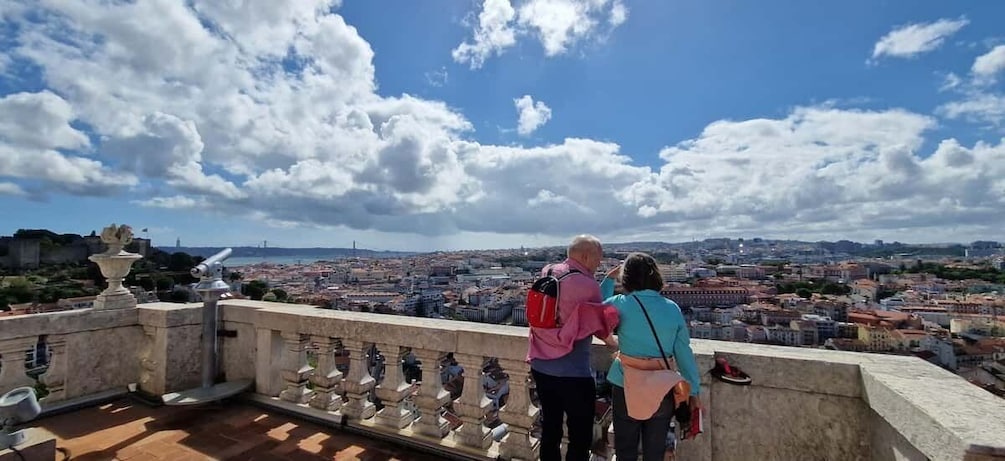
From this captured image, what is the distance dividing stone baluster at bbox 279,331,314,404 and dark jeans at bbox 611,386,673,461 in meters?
2.89

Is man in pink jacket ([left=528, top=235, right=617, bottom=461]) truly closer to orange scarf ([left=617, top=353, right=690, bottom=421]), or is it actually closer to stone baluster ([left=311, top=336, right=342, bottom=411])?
orange scarf ([left=617, top=353, right=690, bottom=421])

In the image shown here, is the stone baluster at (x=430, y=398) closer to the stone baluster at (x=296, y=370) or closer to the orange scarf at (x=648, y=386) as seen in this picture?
the stone baluster at (x=296, y=370)

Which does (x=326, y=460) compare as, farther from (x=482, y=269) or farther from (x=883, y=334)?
(x=482, y=269)

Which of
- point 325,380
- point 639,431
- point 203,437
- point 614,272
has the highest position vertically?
point 614,272

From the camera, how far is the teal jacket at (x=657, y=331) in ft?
6.66

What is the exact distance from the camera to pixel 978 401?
159cm

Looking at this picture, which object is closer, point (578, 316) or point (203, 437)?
point (578, 316)

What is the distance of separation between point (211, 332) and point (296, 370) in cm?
111

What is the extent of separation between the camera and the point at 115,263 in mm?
4406

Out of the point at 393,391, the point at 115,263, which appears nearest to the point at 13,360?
the point at 115,263

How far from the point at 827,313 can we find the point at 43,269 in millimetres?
86820

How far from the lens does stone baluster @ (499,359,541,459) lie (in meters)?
2.88

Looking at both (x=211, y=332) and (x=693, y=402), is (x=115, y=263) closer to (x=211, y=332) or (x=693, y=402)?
(x=211, y=332)

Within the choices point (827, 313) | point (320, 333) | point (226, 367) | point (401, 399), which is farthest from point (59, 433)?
point (827, 313)
